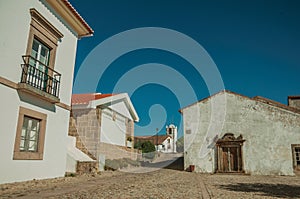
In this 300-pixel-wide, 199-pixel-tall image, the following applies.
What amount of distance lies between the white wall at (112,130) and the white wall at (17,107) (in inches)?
192

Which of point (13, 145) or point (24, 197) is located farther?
point (13, 145)

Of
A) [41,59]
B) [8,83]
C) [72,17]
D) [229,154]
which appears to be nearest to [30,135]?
[8,83]

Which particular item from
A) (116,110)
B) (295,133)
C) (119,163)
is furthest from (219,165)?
(116,110)

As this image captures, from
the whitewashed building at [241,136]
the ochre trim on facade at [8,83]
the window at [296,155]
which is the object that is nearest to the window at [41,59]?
the ochre trim on facade at [8,83]

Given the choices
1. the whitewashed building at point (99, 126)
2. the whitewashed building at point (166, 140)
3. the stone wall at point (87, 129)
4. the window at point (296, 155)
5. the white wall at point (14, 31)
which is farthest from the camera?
the whitewashed building at point (166, 140)

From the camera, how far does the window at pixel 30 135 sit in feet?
22.4

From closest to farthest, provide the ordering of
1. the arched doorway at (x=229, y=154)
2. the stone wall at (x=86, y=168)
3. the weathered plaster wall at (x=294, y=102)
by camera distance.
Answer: the stone wall at (x=86, y=168) → the arched doorway at (x=229, y=154) → the weathered plaster wall at (x=294, y=102)

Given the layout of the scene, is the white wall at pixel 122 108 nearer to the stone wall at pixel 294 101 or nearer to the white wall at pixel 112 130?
the white wall at pixel 112 130

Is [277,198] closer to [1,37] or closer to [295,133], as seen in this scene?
[1,37]

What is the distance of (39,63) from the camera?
25.8ft

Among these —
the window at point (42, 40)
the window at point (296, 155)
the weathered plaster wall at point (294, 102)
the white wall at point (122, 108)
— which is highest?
the weathered plaster wall at point (294, 102)

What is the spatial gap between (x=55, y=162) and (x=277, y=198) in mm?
7055

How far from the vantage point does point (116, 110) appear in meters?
16.2

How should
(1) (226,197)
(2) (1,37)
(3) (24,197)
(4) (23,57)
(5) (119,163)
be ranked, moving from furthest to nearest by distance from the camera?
(5) (119,163) < (4) (23,57) < (2) (1,37) < (1) (226,197) < (3) (24,197)
